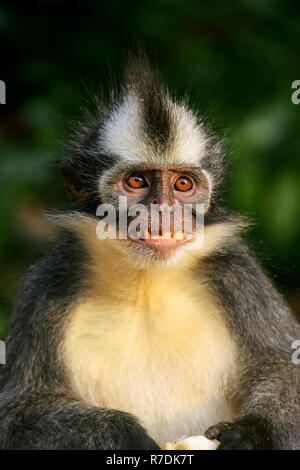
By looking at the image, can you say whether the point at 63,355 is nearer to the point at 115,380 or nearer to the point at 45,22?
the point at 115,380

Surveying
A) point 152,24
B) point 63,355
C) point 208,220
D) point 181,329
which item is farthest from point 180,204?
point 152,24

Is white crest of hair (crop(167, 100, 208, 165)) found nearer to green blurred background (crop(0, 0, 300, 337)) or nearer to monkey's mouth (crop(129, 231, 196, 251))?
monkey's mouth (crop(129, 231, 196, 251))

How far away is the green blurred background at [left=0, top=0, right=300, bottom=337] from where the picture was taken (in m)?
7.96

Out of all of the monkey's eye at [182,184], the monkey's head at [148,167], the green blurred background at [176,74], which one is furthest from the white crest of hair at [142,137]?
the green blurred background at [176,74]

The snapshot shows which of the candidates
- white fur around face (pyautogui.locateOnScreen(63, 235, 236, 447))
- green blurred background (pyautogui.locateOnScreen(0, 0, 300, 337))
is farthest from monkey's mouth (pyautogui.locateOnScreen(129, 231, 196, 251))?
green blurred background (pyautogui.locateOnScreen(0, 0, 300, 337))

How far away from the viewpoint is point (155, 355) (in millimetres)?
5477

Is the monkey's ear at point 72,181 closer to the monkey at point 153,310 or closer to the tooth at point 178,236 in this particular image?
the monkey at point 153,310

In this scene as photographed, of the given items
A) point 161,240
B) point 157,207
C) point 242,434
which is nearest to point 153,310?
point 161,240

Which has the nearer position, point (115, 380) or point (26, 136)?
point (115, 380)

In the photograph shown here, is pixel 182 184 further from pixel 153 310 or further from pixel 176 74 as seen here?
pixel 176 74

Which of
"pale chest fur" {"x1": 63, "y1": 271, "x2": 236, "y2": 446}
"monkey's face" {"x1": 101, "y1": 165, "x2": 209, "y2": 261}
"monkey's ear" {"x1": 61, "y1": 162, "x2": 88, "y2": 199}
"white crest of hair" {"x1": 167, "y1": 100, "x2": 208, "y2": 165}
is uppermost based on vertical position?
"white crest of hair" {"x1": 167, "y1": 100, "x2": 208, "y2": 165}

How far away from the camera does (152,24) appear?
8656mm

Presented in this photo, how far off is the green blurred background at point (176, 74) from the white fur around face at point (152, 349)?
1991 millimetres

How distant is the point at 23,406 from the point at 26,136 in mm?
4152
